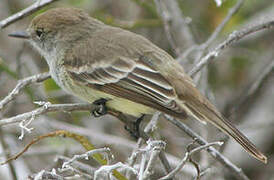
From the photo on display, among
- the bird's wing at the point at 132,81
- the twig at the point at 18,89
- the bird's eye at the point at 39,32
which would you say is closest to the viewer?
the twig at the point at 18,89

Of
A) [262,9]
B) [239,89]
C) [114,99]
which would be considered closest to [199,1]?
[262,9]

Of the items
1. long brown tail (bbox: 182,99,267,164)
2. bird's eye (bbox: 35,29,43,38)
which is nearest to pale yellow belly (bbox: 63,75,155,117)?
long brown tail (bbox: 182,99,267,164)

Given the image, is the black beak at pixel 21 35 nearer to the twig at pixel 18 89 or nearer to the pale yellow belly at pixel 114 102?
the pale yellow belly at pixel 114 102

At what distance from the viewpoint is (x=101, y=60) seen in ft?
13.6

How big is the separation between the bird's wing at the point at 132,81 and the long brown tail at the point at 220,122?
25cm

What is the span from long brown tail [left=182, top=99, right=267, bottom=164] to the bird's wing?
0.25 m

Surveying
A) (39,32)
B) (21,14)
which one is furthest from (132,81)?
(39,32)

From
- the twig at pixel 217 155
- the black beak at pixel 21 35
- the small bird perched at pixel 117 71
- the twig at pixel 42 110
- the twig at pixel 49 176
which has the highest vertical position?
the black beak at pixel 21 35

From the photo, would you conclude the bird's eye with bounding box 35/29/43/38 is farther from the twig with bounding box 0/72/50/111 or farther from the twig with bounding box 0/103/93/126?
the twig with bounding box 0/103/93/126

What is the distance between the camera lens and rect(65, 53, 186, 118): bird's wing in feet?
11.8

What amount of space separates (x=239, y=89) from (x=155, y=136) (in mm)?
3041

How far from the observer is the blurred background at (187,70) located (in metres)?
5.20

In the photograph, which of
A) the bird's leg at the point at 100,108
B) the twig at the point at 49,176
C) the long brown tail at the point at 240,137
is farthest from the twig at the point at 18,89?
the long brown tail at the point at 240,137

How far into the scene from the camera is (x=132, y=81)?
3.84 meters
